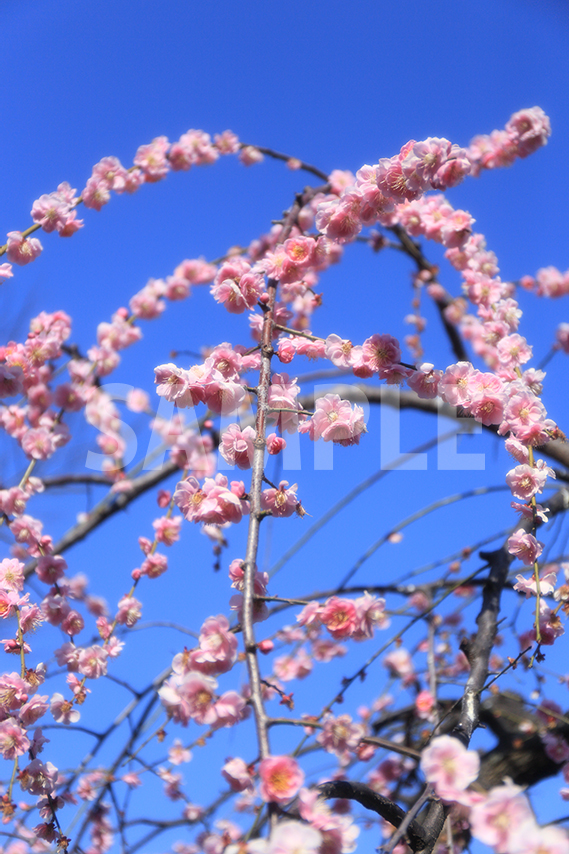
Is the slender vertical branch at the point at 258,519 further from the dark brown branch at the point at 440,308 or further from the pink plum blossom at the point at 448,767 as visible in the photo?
the dark brown branch at the point at 440,308

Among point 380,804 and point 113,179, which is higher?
point 113,179

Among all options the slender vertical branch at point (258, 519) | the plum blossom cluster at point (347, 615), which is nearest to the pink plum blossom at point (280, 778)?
the slender vertical branch at point (258, 519)

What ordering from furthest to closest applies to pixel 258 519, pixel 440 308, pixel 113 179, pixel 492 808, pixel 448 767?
pixel 440 308 < pixel 113 179 < pixel 258 519 < pixel 448 767 < pixel 492 808

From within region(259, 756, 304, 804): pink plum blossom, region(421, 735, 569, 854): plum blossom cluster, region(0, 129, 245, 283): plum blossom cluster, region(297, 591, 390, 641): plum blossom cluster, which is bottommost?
region(421, 735, 569, 854): plum blossom cluster

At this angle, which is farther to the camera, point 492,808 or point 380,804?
point 380,804

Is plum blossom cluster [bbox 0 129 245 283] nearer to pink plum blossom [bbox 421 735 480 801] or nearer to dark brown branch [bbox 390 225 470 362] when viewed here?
dark brown branch [bbox 390 225 470 362]

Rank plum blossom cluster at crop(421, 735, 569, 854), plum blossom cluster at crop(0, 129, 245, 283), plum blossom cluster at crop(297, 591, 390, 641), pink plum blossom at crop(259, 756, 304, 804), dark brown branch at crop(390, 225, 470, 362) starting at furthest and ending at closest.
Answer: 1. dark brown branch at crop(390, 225, 470, 362)
2. plum blossom cluster at crop(0, 129, 245, 283)
3. plum blossom cluster at crop(297, 591, 390, 641)
4. pink plum blossom at crop(259, 756, 304, 804)
5. plum blossom cluster at crop(421, 735, 569, 854)

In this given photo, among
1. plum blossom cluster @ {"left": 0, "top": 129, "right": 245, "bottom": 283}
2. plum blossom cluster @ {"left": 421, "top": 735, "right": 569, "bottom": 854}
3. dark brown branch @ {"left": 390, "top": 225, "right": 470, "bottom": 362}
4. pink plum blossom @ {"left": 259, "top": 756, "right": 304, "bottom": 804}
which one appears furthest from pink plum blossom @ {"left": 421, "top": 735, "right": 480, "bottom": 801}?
dark brown branch @ {"left": 390, "top": 225, "right": 470, "bottom": 362}

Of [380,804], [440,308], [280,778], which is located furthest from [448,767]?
[440,308]

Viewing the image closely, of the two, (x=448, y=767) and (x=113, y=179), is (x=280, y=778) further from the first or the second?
(x=113, y=179)

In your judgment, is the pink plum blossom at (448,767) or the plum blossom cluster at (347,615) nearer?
the pink plum blossom at (448,767)

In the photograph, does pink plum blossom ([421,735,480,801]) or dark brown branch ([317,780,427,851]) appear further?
dark brown branch ([317,780,427,851])

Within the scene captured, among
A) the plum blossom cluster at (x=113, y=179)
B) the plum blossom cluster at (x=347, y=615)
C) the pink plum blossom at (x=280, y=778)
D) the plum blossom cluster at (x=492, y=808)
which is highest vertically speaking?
the plum blossom cluster at (x=113, y=179)

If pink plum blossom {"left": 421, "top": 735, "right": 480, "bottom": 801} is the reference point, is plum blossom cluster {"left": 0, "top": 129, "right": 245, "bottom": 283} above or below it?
above
